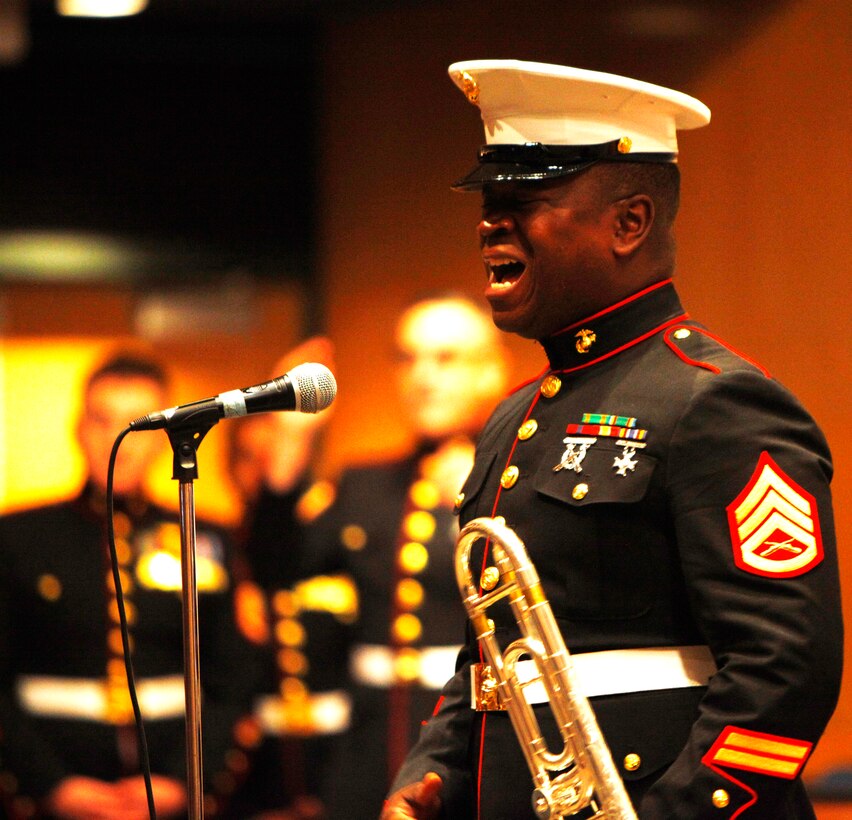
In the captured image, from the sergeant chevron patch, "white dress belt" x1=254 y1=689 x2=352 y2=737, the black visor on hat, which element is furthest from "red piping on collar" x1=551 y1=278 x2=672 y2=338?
"white dress belt" x1=254 y1=689 x2=352 y2=737

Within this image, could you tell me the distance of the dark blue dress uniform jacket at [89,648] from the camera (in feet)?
12.4

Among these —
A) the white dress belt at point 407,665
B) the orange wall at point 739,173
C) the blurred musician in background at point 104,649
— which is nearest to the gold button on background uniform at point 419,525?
the white dress belt at point 407,665

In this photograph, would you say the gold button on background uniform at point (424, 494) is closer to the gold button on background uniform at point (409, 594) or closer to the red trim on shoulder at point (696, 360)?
the gold button on background uniform at point (409, 594)

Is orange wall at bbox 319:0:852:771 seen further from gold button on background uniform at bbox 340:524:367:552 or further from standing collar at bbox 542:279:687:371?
standing collar at bbox 542:279:687:371

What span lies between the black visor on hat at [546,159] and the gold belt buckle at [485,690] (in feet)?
1.88

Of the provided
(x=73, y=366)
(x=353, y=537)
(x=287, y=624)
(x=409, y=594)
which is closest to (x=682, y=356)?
(x=409, y=594)

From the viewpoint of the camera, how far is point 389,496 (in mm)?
3861

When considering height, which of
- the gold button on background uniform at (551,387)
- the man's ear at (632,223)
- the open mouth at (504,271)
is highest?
the man's ear at (632,223)

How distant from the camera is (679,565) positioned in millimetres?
1596

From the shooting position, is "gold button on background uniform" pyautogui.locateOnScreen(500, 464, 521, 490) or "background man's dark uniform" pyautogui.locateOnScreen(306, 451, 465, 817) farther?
"background man's dark uniform" pyautogui.locateOnScreen(306, 451, 465, 817)

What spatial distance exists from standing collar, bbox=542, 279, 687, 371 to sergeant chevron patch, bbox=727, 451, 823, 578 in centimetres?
27

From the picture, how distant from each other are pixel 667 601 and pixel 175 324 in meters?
4.51

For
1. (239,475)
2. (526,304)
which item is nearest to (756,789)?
(526,304)

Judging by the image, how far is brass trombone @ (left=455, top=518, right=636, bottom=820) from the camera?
1489 millimetres
